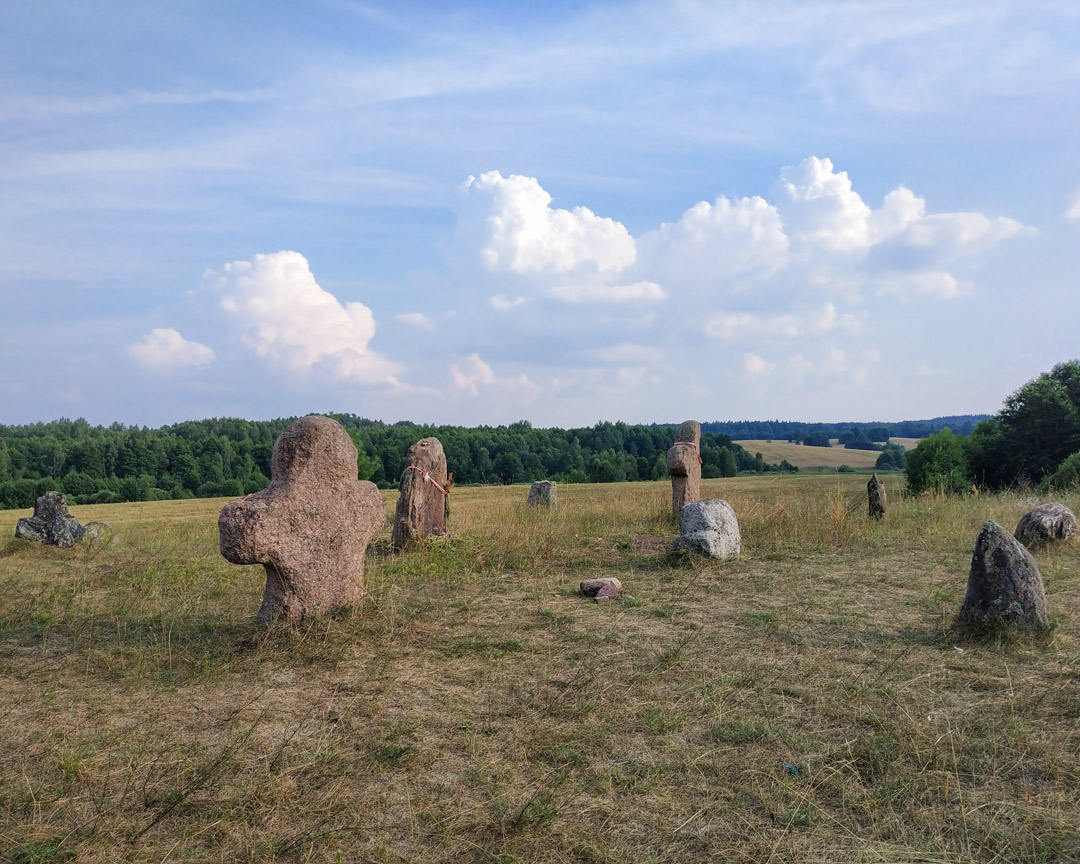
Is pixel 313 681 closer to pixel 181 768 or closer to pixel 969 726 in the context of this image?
pixel 181 768

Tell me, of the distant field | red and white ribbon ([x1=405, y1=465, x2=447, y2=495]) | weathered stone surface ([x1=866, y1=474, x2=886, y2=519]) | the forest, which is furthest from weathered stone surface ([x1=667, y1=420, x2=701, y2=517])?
the distant field

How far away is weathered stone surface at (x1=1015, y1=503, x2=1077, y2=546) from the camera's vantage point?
11000 mm

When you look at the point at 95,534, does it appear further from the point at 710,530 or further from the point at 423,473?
the point at 710,530

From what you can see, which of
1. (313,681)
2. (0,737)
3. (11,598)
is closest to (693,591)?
(313,681)

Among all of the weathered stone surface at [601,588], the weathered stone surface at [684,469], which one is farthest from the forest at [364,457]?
the weathered stone surface at [601,588]

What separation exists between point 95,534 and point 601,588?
9.94m

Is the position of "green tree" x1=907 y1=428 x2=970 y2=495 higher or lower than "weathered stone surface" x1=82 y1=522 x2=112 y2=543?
higher

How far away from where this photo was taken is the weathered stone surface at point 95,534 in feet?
43.8

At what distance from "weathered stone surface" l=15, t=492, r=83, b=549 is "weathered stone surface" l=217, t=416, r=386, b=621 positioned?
834cm

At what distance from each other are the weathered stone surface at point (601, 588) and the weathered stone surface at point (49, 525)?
31.5 ft

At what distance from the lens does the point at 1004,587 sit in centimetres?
664

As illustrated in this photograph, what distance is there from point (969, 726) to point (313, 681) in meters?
4.50

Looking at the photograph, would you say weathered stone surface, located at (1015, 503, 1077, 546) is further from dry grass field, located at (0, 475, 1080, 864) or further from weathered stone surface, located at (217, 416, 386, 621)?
weathered stone surface, located at (217, 416, 386, 621)

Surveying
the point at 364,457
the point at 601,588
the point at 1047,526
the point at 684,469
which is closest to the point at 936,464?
the point at 1047,526
